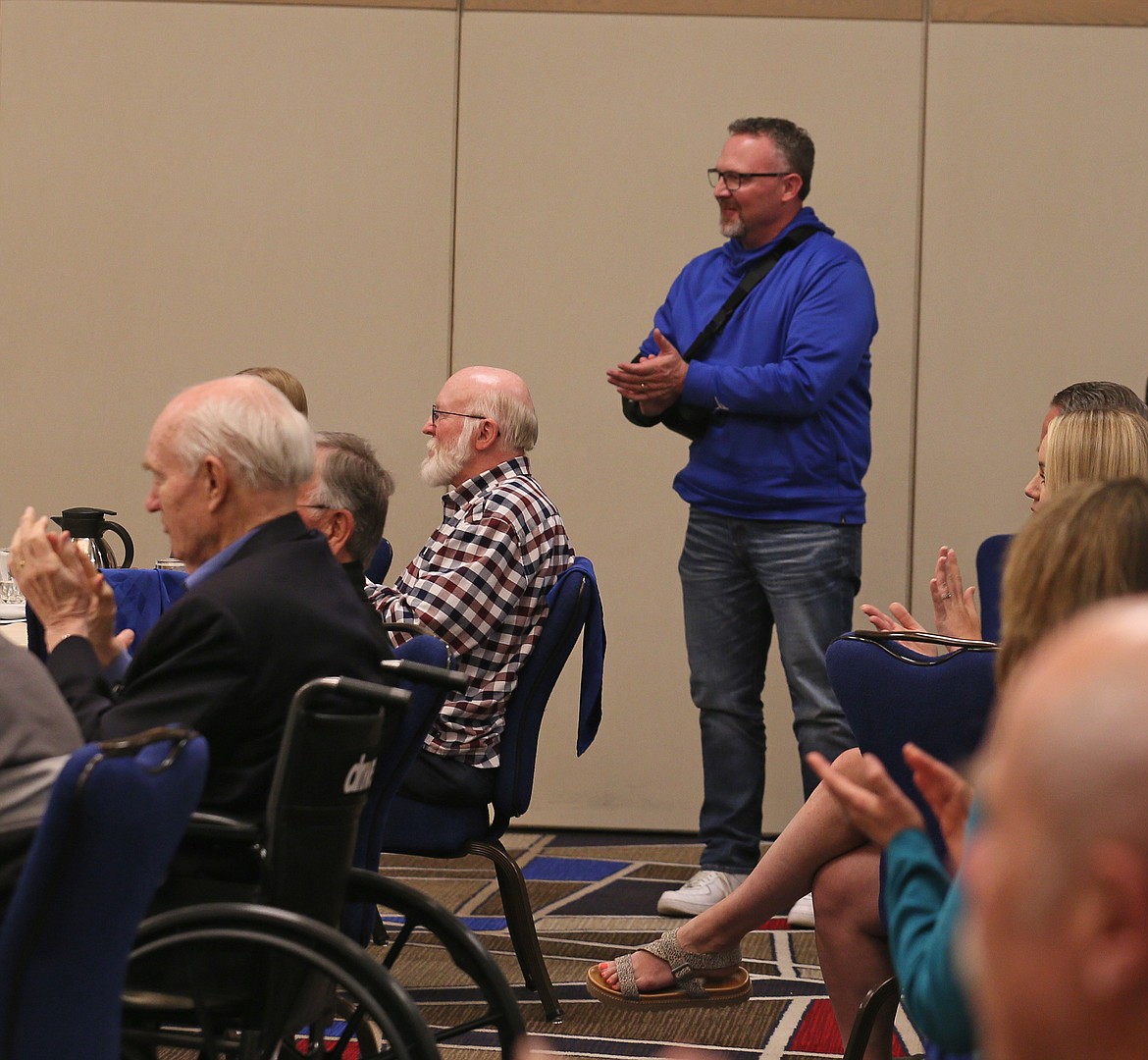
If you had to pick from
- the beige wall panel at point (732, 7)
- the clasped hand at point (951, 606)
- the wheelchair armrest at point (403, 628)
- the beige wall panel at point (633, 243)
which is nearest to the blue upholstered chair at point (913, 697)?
the clasped hand at point (951, 606)

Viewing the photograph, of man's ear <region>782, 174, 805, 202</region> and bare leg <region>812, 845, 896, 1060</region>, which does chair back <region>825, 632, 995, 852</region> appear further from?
man's ear <region>782, 174, 805, 202</region>

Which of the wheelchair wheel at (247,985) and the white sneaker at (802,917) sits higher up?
the wheelchair wheel at (247,985)

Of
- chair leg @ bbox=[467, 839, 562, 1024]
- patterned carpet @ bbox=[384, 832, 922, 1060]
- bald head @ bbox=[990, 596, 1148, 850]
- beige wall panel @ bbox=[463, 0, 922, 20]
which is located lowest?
patterned carpet @ bbox=[384, 832, 922, 1060]

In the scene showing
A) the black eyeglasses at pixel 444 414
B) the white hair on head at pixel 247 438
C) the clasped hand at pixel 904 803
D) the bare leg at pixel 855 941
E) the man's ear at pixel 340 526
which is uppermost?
the black eyeglasses at pixel 444 414

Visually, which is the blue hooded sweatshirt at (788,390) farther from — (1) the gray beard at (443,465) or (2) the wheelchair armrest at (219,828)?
(2) the wheelchair armrest at (219,828)

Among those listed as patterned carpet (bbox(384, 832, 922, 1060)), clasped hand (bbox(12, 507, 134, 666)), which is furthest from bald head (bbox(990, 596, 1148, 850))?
patterned carpet (bbox(384, 832, 922, 1060))

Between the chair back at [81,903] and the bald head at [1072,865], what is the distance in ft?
3.16

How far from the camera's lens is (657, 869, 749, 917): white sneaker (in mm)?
3980

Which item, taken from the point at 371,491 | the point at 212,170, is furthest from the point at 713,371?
the point at 212,170

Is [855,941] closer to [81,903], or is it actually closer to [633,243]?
[81,903]

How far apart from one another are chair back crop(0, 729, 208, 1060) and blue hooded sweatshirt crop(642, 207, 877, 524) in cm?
282

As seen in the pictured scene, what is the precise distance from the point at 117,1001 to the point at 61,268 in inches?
169

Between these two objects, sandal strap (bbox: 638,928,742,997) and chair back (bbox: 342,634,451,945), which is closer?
chair back (bbox: 342,634,451,945)

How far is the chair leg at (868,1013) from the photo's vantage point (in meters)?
2.29
